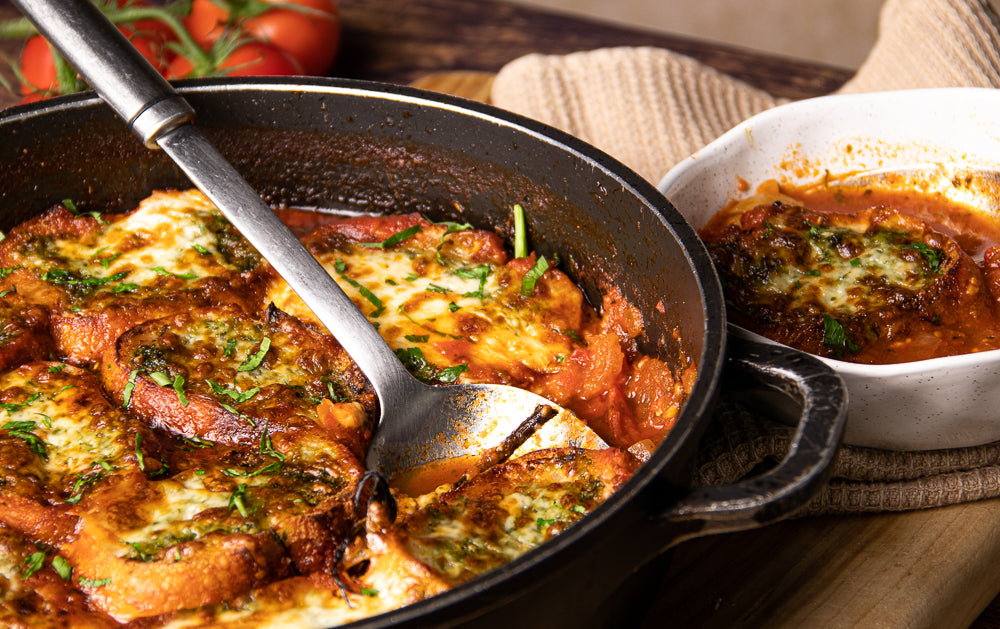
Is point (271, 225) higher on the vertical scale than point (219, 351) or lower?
higher

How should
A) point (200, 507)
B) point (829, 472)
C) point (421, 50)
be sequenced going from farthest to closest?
point (421, 50) < point (200, 507) < point (829, 472)

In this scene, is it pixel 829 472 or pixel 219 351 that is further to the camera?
pixel 219 351

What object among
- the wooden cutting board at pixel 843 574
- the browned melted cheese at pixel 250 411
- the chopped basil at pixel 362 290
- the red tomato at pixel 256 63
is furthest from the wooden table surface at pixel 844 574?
the red tomato at pixel 256 63

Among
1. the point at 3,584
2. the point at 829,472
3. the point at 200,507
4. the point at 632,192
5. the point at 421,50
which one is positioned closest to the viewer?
the point at 829,472

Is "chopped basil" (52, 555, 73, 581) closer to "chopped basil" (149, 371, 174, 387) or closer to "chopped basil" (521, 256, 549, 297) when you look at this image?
"chopped basil" (149, 371, 174, 387)

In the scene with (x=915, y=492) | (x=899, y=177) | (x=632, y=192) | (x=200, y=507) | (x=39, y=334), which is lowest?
(x=915, y=492)

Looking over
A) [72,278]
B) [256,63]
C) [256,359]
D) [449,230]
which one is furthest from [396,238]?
[256,63]

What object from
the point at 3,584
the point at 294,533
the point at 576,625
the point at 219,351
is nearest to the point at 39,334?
the point at 219,351

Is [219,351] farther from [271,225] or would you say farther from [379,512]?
[379,512]
